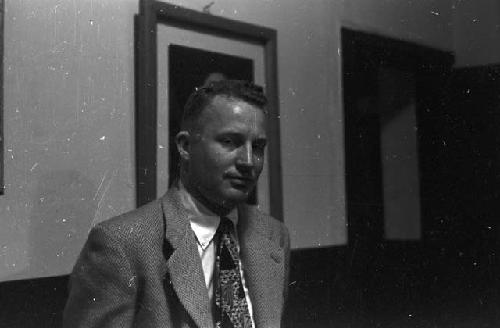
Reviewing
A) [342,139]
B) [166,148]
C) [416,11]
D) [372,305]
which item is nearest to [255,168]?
[166,148]

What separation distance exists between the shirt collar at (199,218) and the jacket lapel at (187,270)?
0.02 m

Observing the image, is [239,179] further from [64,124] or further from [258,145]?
[64,124]

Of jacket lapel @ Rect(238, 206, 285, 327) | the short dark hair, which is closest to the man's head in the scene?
the short dark hair

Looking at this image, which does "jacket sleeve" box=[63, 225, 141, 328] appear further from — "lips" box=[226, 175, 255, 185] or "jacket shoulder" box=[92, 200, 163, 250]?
"lips" box=[226, 175, 255, 185]

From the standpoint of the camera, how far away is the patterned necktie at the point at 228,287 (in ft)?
3.25

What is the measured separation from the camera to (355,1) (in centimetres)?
147

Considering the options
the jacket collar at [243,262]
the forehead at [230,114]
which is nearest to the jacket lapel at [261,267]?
the jacket collar at [243,262]

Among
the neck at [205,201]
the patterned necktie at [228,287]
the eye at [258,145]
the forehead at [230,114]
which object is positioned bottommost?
the patterned necktie at [228,287]

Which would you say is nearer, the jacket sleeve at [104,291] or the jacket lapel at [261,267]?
the jacket sleeve at [104,291]

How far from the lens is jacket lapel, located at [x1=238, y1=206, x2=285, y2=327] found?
41.2 inches

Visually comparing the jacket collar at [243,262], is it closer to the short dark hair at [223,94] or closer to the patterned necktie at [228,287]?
the patterned necktie at [228,287]

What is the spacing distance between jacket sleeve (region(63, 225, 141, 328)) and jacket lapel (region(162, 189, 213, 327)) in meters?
0.07

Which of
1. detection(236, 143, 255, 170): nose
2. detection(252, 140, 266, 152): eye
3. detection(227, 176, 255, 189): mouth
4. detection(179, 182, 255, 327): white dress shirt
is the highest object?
detection(252, 140, 266, 152): eye

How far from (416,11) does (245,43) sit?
517 millimetres
